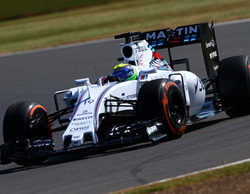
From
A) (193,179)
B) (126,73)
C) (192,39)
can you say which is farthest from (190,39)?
(193,179)

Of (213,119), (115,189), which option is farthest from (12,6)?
(115,189)

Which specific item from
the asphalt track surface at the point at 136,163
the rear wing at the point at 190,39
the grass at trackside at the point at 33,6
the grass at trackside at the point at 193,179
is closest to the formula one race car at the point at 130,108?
the asphalt track surface at the point at 136,163

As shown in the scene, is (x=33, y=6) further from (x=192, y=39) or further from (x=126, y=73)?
(x=126, y=73)

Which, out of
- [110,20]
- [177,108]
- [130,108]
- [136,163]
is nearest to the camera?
[136,163]

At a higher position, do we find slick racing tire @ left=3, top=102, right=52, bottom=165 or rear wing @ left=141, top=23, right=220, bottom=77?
rear wing @ left=141, top=23, right=220, bottom=77

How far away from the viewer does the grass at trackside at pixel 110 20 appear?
2711 centimetres

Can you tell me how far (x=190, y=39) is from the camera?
11.1 metres

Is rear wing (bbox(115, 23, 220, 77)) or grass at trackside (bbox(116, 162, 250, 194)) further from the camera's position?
rear wing (bbox(115, 23, 220, 77))

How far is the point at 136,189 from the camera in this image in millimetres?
6148

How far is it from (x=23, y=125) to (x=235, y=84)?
3670mm

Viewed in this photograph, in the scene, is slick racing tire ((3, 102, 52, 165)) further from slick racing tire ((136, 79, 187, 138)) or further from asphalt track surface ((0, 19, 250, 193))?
slick racing tire ((136, 79, 187, 138))

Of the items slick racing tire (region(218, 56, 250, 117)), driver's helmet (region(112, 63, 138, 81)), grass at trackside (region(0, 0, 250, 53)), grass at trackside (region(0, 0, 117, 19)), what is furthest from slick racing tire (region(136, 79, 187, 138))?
grass at trackside (region(0, 0, 117, 19))

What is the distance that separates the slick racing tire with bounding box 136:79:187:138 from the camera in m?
8.48

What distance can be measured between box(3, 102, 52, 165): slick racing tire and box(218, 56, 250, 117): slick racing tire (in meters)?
3.13
